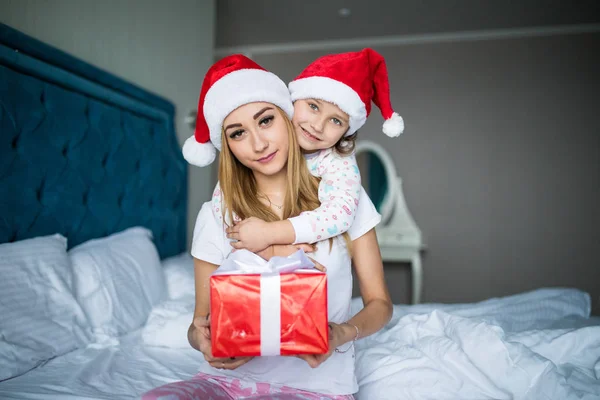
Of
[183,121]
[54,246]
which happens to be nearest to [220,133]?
[54,246]

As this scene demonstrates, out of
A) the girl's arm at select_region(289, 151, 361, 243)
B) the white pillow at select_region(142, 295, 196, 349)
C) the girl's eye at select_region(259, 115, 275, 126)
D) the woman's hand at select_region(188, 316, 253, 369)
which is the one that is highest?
the girl's eye at select_region(259, 115, 275, 126)

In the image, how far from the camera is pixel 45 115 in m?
1.63

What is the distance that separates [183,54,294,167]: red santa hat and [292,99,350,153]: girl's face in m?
0.03

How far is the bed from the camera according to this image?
120cm

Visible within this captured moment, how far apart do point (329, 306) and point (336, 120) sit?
1.45 feet

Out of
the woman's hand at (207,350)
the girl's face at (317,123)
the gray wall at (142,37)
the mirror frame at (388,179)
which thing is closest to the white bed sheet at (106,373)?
the woman's hand at (207,350)

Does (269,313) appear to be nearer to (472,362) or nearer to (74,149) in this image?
(472,362)

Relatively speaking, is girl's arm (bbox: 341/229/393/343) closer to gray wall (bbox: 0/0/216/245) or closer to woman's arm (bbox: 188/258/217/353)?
woman's arm (bbox: 188/258/217/353)

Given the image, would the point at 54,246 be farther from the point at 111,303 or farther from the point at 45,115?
the point at 45,115

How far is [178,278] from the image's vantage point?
216cm

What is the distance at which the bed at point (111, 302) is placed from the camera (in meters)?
1.20

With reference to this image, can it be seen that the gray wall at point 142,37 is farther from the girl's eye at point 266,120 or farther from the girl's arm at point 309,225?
the girl's arm at point 309,225

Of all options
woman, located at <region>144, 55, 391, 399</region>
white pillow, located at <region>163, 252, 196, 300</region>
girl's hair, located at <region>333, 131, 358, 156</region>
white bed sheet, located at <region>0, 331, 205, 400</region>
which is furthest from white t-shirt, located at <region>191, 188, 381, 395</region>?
white pillow, located at <region>163, 252, 196, 300</region>

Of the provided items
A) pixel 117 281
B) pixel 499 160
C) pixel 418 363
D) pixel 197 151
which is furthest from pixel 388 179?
pixel 197 151
